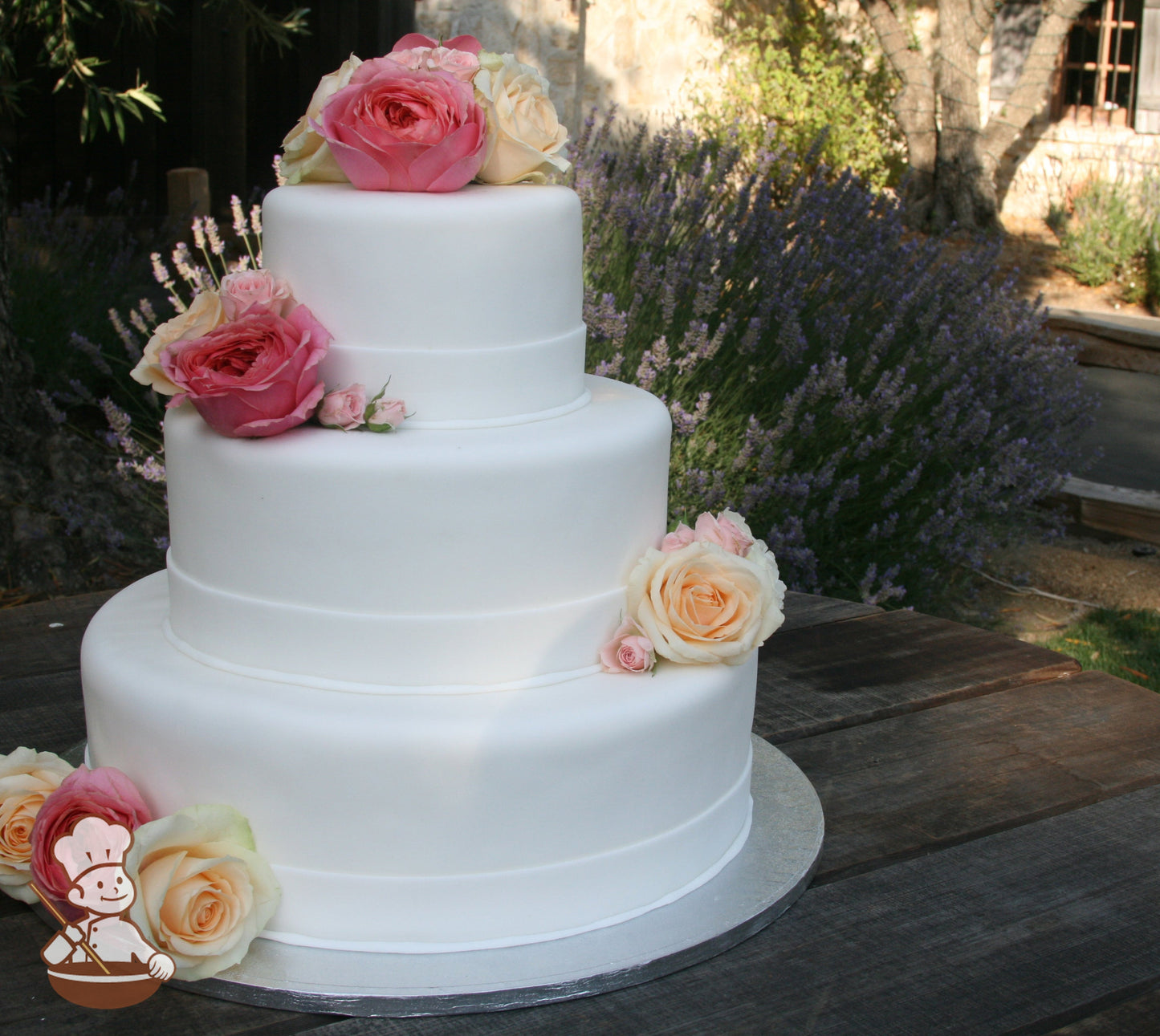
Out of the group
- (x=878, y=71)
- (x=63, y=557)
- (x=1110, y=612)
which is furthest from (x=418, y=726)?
(x=878, y=71)

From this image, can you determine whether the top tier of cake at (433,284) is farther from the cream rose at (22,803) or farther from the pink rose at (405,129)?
the cream rose at (22,803)

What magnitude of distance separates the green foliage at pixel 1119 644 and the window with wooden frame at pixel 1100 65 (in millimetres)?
8278

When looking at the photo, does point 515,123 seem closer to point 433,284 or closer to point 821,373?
point 433,284

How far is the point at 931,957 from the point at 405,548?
0.79 metres

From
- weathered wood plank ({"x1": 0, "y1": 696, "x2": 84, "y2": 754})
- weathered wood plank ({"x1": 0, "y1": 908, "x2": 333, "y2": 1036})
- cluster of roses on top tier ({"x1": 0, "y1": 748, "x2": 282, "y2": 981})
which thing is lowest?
weathered wood plank ({"x1": 0, "y1": 908, "x2": 333, "y2": 1036})

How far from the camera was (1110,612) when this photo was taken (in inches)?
157

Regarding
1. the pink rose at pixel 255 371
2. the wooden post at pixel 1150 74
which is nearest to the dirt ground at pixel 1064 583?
the pink rose at pixel 255 371

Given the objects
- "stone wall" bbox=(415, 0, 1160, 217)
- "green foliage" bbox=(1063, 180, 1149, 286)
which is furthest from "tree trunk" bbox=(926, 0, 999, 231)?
"green foliage" bbox=(1063, 180, 1149, 286)

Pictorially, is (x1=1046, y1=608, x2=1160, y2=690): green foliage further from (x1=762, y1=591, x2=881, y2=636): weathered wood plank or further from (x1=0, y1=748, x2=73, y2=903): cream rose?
(x1=0, y1=748, x2=73, y2=903): cream rose

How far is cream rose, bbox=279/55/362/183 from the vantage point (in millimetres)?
1568

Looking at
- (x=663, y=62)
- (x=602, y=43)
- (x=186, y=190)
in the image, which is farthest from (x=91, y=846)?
(x=663, y=62)

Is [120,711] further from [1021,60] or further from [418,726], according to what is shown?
[1021,60]

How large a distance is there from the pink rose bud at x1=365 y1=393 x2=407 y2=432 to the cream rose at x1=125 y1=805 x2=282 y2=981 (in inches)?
19.3

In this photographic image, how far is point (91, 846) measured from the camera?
144 centimetres
